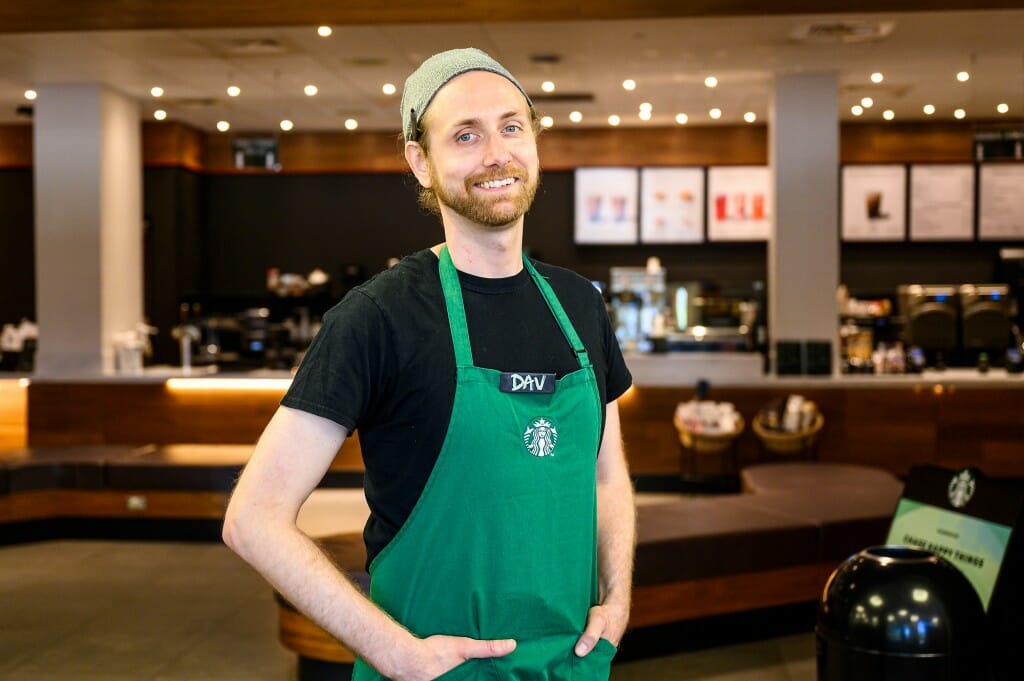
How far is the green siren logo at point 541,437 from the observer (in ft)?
5.03

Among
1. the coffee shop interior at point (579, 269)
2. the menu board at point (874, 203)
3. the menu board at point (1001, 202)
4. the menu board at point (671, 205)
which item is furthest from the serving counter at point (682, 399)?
the menu board at point (671, 205)

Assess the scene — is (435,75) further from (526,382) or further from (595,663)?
(595,663)

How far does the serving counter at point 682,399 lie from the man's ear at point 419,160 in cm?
728

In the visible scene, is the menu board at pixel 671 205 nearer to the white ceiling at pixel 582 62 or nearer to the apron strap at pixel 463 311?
the white ceiling at pixel 582 62

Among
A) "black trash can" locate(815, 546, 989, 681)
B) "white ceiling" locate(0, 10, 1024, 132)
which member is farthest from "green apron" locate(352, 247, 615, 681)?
"white ceiling" locate(0, 10, 1024, 132)

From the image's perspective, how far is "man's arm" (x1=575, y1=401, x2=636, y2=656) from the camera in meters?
1.63

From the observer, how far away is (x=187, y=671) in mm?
4801

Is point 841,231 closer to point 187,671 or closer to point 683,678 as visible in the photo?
point 683,678

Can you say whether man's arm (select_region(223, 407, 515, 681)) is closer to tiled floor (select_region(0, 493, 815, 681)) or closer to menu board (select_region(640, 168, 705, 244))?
tiled floor (select_region(0, 493, 815, 681))

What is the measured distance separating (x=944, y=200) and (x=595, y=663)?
11697 millimetres

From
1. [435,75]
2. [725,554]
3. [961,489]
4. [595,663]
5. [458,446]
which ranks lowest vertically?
[725,554]

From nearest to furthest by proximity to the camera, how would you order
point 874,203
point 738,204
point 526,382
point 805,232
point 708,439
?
point 526,382
point 708,439
point 805,232
point 874,203
point 738,204

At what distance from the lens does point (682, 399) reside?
902 cm

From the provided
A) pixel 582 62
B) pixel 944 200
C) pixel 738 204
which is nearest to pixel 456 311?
pixel 582 62
